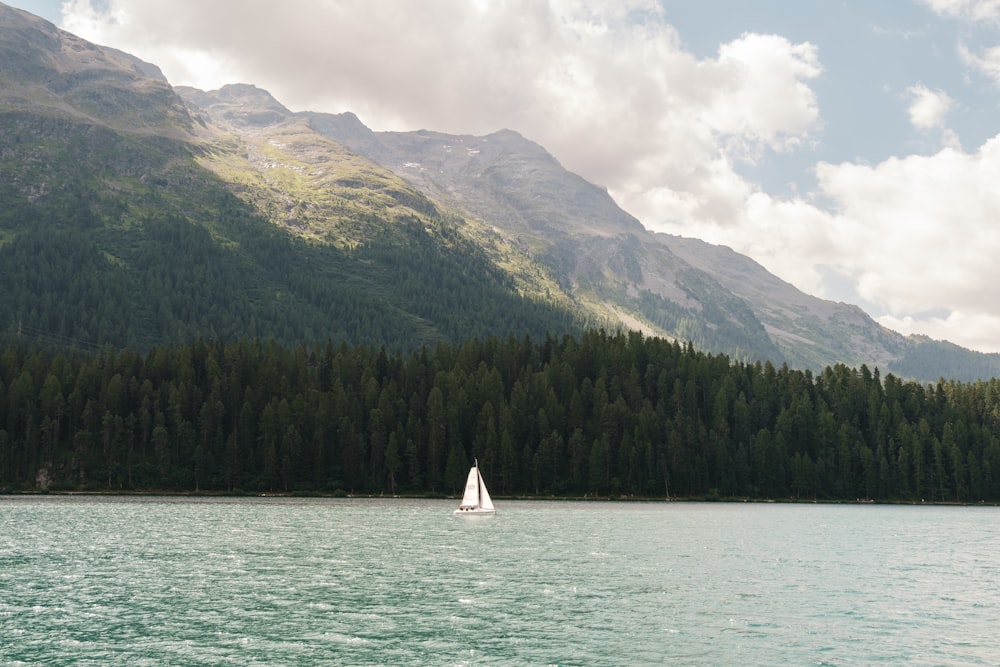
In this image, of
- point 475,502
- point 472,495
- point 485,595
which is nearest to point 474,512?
point 475,502

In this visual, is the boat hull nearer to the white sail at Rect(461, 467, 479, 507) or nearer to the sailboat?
the sailboat

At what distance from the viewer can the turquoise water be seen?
47.8 metres

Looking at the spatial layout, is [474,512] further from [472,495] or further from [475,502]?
[472,495]

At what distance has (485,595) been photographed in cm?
6525

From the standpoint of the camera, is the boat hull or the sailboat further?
the sailboat

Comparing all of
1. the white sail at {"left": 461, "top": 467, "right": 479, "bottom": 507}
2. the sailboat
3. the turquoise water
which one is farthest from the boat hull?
the turquoise water

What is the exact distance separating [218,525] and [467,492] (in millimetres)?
48313

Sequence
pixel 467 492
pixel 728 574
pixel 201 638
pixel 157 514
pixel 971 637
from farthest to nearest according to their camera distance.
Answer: pixel 467 492 < pixel 157 514 < pixel 728 574 < pixel 971 637 < pixel 201 638

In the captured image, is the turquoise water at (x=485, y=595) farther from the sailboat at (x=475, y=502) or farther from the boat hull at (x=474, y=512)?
the sailboat at (x=475, y=502)

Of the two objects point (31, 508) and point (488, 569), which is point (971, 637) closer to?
point (488, 569)

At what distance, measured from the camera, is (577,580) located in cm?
7338

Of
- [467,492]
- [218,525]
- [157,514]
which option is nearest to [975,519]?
[467,492]

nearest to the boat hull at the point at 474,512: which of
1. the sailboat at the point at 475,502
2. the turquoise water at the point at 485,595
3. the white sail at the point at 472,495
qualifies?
the sailboat at the point at 475,502

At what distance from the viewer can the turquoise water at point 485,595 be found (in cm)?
4778
